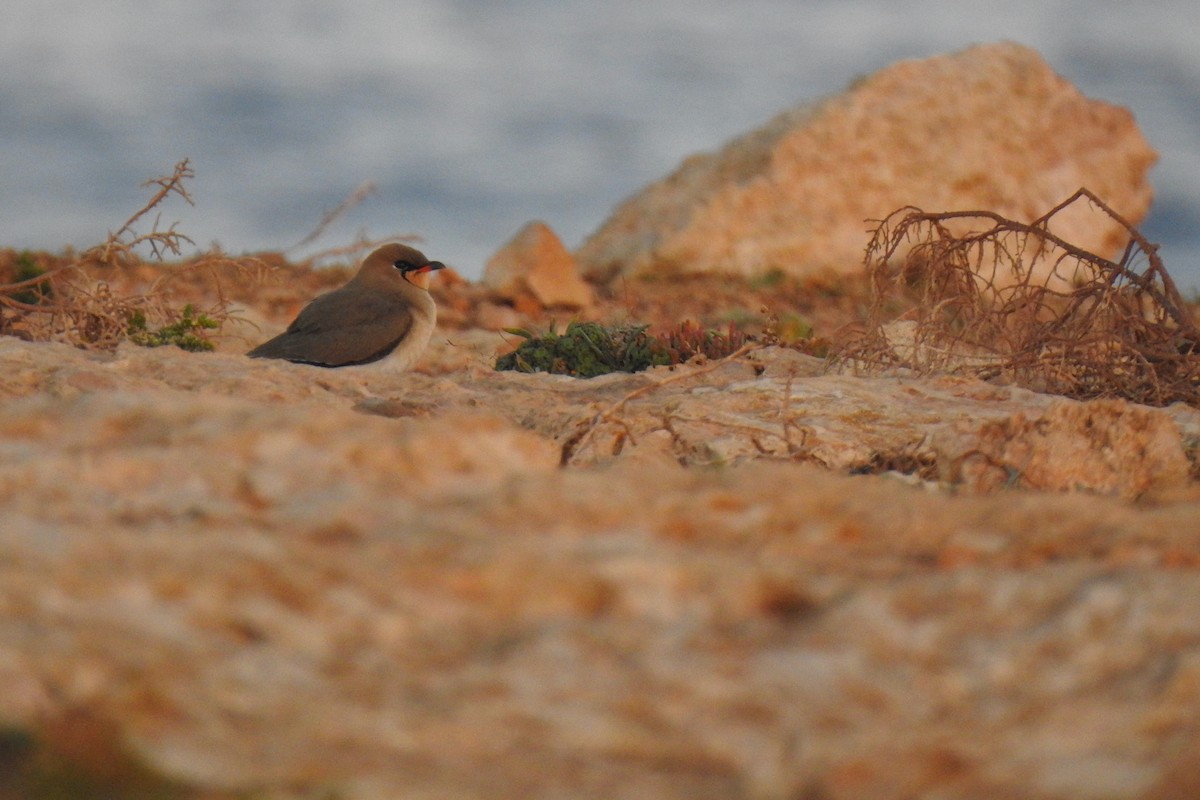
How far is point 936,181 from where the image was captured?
1894cm

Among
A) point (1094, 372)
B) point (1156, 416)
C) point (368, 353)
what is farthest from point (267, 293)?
point (1156, 416)

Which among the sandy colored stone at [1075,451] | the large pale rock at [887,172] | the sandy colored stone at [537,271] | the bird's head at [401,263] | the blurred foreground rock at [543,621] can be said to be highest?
the large pale rock at [887,172]

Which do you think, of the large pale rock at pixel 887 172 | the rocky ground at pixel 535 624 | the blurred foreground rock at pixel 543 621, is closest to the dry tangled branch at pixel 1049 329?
the rocky ground at pixel 535 624

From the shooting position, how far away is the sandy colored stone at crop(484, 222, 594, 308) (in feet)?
50.7

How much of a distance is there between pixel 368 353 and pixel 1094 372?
3.99 metres

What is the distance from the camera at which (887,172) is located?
18.7 m

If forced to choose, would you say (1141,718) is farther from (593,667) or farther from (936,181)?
(936,181)

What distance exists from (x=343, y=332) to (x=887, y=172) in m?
12.2

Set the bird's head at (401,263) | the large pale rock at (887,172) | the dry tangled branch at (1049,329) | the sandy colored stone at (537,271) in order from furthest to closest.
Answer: the large pale rock at (887,172)
the sandy colored stone at (537,271)
the bird's head at (401,263)
the dry tangled branch at (1049,329)

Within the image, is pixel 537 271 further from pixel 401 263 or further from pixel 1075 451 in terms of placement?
pixel 1075 451

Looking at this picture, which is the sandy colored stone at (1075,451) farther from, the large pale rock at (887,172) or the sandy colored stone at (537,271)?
the large pale rock at (887,172)

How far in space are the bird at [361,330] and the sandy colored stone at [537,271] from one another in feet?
21.7

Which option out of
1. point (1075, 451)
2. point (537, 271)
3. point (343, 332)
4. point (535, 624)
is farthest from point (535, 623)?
point (537, 271)

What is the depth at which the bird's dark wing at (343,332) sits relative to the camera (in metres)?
7.93
